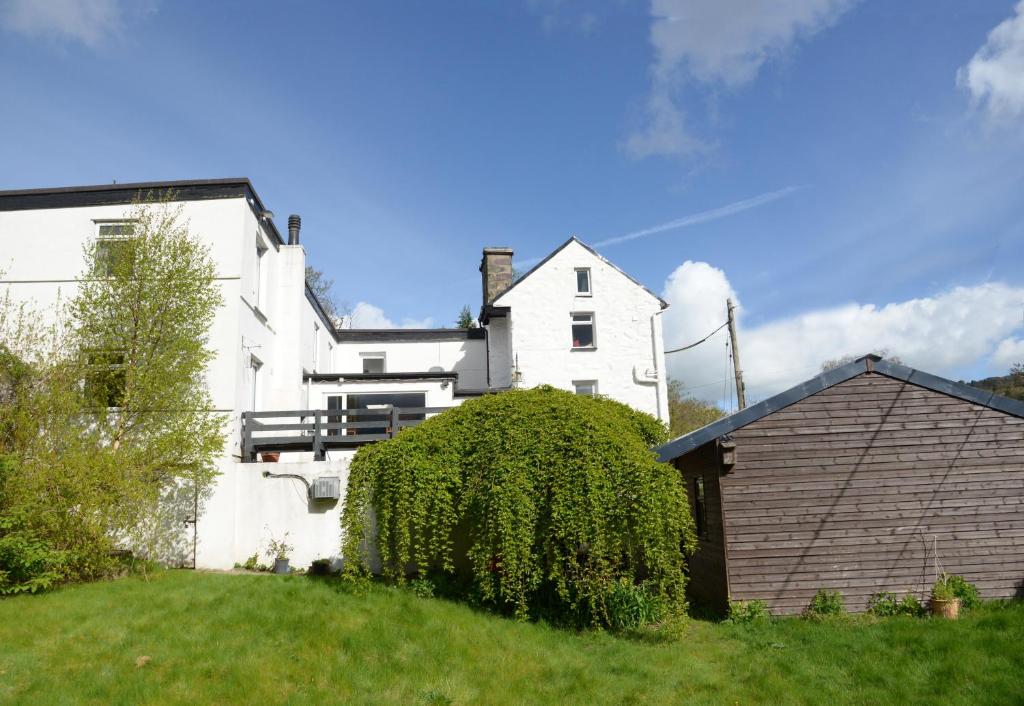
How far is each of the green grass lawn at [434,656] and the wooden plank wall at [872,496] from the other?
0.79 meters

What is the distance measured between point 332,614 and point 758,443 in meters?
6.91

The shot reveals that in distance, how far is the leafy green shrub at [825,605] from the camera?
393 inches

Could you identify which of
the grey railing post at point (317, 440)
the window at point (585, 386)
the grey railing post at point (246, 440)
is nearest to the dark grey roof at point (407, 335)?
the window at point (585, 386)

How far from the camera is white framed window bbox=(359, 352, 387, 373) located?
80.3 feet

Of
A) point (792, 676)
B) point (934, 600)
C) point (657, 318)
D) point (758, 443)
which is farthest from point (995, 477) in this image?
point (657, 318)

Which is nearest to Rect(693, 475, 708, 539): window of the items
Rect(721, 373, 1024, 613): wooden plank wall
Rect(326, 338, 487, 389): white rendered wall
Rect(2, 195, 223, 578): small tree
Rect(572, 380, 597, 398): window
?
Rect(721, 373, 1024, 613): wooden plank wall

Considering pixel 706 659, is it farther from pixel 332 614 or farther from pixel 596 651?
pixel 332 614

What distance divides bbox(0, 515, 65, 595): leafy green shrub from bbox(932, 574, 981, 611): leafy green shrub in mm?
13212

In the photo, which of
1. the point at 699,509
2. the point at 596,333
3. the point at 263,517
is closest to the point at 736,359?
the point at 596,333

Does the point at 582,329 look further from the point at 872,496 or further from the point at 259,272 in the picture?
the point at 872,496

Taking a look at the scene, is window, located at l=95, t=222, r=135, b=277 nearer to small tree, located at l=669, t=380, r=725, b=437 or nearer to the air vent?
the air vent

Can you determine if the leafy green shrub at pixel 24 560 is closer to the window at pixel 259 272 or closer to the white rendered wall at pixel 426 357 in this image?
the window at pixel 259 272

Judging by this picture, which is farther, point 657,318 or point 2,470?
point 657,318

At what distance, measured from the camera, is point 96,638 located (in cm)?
844
